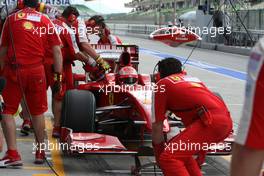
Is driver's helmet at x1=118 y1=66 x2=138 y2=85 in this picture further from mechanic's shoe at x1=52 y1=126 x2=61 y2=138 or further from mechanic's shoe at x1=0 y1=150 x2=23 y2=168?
mechanic's shoe at x1=0 y1=150 x2=23 y2=168

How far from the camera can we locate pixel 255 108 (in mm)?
2973

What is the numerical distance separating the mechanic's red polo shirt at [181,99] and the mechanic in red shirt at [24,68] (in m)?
2.01

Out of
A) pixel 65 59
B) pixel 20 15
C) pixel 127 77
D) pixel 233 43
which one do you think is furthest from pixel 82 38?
pixel 233 43

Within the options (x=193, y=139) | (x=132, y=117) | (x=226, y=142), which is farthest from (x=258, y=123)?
(x=132, y=117)

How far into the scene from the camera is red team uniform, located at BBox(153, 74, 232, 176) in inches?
194

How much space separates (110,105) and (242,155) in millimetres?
5045

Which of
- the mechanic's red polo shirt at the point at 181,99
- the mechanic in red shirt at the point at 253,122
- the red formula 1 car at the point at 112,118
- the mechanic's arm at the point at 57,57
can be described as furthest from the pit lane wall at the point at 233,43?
the mechanic in red shirt at the point at 253,122

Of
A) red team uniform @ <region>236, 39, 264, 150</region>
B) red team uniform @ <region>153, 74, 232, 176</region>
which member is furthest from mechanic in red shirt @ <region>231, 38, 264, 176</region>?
red team uniform @ <region>153, 74, 232, 176</region>

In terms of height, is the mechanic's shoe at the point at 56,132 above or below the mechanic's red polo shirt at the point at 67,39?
below

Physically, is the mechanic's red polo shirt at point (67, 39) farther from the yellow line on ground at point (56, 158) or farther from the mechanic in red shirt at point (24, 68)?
the mechanic in red shirt at point (24, 68)

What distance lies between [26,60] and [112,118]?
1548mm

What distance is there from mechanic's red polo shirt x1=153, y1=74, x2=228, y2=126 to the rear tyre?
84.3 inches

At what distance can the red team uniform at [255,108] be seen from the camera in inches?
116

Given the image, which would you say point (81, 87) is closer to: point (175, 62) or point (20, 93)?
point (20, 93)
